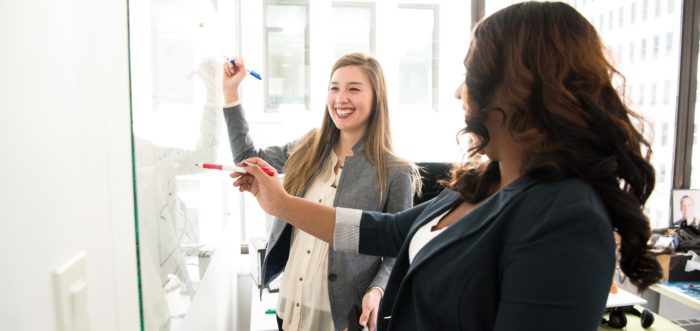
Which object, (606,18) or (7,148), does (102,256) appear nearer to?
(7,148)

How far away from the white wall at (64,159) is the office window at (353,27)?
239 cm

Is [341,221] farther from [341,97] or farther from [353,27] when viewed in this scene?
[353,27]

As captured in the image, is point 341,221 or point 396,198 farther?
point 396,198

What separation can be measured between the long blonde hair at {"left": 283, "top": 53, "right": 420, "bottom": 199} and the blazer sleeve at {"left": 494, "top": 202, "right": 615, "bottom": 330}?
903 mm

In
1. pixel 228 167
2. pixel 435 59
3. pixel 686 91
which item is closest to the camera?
pixel 228 167

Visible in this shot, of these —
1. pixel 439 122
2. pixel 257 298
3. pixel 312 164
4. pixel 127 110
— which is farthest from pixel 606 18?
pixel 127 110

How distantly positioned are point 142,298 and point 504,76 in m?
0.63

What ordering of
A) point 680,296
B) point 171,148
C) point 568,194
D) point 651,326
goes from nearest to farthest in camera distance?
1. point 568,194
2. point 171,148
3. point 651,326
4. point 680,296

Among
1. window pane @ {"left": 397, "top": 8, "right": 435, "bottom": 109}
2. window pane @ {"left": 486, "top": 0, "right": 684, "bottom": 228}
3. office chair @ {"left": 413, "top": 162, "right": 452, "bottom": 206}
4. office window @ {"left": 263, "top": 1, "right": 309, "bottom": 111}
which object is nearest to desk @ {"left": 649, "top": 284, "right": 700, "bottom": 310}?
window pane @ {"left": 486, "top": 0, "right": 684, "bottom": 228}

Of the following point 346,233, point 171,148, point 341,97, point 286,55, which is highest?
point 286,55

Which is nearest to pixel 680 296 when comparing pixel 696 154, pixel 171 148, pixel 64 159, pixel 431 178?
pixel 696 154

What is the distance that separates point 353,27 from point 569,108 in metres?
2.45

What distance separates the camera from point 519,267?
0.59 meters

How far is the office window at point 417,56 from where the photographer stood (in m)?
3.04
